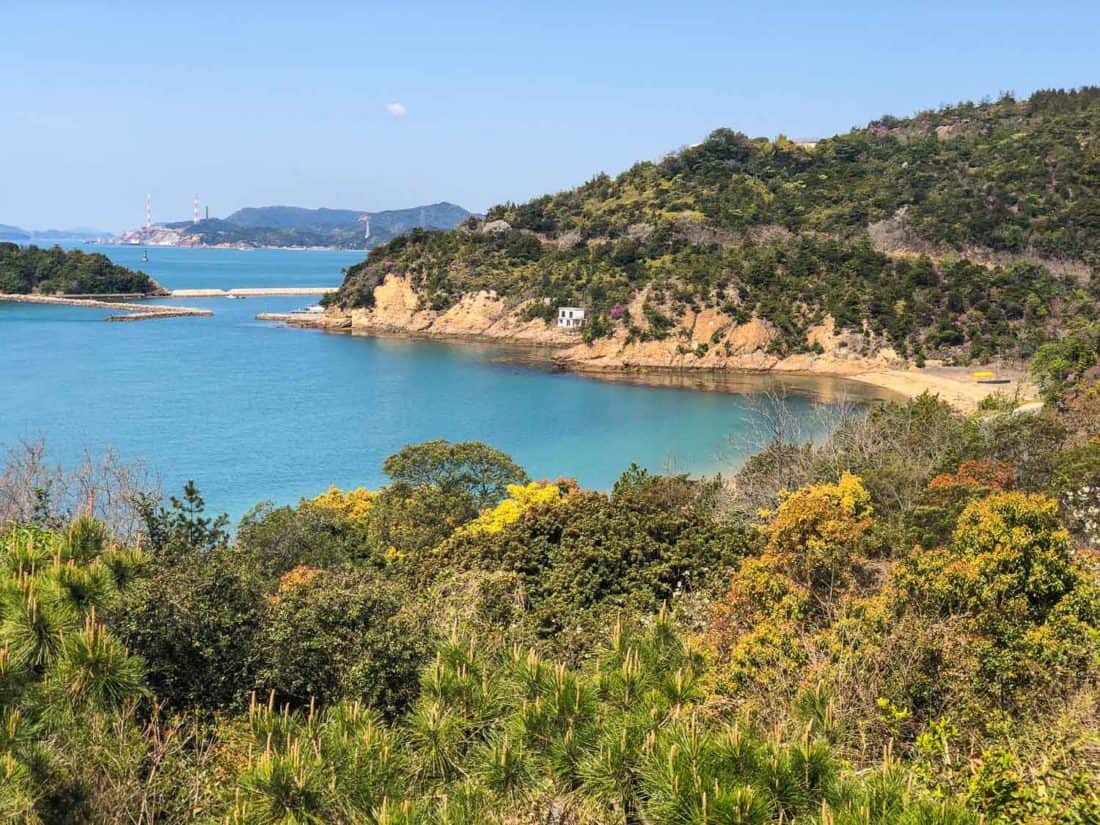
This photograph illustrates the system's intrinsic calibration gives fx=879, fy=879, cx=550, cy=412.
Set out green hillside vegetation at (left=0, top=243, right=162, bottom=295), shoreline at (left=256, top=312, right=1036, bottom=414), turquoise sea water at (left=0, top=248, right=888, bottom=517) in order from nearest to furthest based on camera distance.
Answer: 1. turquoise sea water at (left=0, top=248, right=888, bottom=517)
2. shoreline at (left=256, top=312, right=1036, bottom=414)
3. green hillside vegetation at (left=0, top=243, right=162, bottom=295)

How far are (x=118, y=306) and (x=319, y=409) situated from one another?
49.9m

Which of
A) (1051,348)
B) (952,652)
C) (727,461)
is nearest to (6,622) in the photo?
(952,652)

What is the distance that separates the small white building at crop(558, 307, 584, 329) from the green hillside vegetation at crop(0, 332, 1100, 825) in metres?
48.1

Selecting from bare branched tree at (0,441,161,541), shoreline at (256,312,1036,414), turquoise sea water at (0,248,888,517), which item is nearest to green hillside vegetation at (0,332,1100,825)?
bare branched tree at (0,441,161,541)

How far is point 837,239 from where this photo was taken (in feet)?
207

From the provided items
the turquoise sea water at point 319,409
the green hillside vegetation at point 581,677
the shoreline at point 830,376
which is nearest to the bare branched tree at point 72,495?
the turquoise sea water at point 319,409

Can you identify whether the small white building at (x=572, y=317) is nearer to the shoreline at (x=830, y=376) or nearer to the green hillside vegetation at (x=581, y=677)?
the shoreline at (x=830, y=376)

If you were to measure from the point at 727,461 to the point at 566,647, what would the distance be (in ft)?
75.9

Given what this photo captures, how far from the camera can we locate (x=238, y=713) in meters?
6.71

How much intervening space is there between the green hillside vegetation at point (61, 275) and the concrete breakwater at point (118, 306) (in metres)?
1.73

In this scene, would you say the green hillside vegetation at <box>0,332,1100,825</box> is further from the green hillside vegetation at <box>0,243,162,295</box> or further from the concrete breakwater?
the green hillside vegetation at <box>0,243,162,295</box>

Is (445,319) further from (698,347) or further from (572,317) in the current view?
(698,347)

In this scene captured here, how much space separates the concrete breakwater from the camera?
7631cm

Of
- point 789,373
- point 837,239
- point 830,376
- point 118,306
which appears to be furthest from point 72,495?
point 118,306
